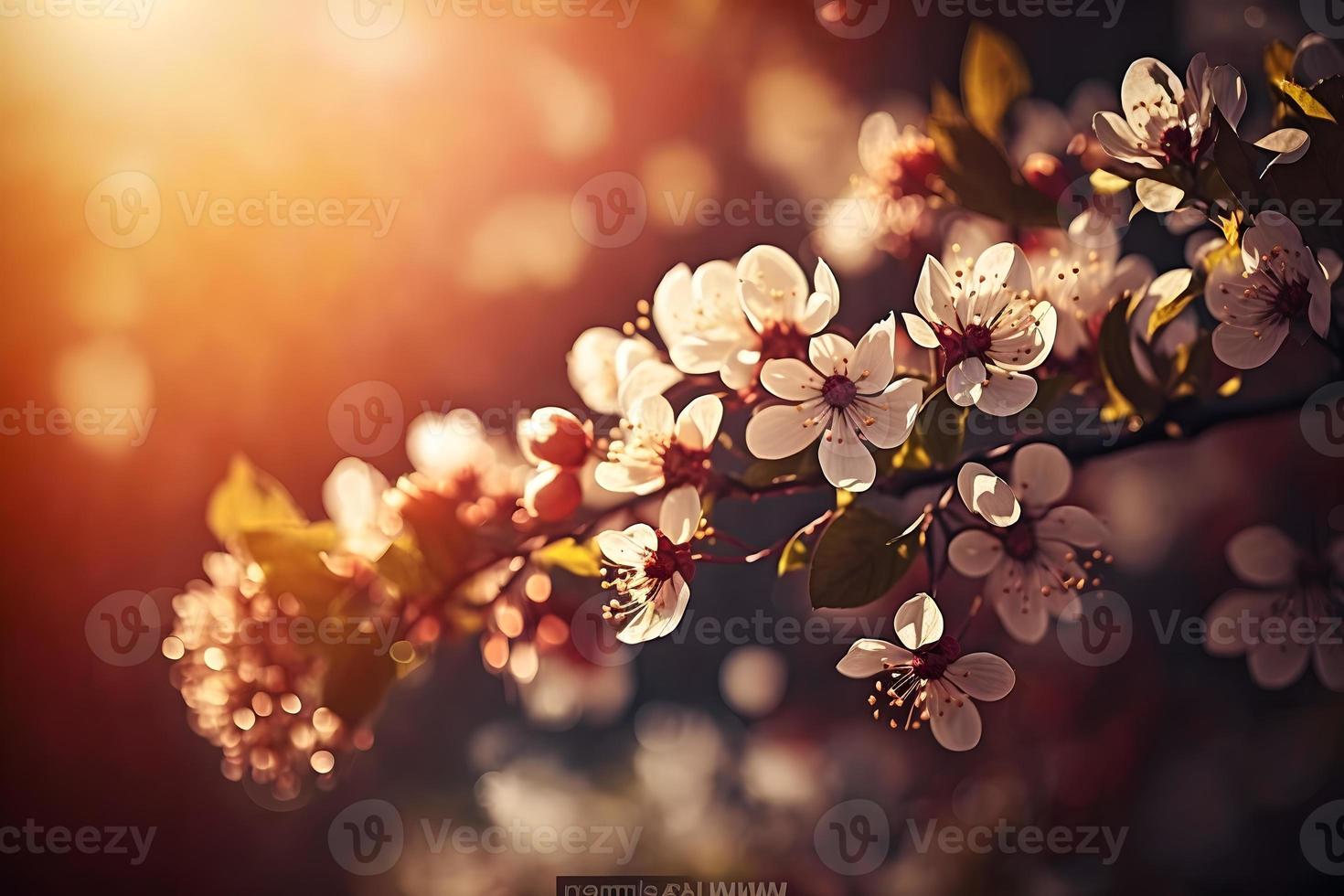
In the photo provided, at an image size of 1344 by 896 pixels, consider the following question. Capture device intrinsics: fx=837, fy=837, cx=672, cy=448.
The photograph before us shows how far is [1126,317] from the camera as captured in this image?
0.57 meters

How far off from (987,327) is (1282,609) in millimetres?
446

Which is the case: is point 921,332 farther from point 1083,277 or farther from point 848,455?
point 1083,277

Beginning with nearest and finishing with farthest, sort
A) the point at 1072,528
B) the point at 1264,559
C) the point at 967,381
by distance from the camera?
1. the point at 967,381
2. the point at 1072,528
3. the point at 1264,559

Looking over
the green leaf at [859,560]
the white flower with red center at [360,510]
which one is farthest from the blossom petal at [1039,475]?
the white flower with red center at [360,510]

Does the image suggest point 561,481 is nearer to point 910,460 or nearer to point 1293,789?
point 910,460

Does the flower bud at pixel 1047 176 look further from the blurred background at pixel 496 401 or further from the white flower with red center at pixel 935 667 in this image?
the white flower with red center at pixel 935 667

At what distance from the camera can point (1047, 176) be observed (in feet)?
2.03

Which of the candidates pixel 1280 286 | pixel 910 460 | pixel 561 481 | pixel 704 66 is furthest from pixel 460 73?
pixel 1280 286

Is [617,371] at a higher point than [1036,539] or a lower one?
higher

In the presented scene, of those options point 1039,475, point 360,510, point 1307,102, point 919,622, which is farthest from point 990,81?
point 360,510

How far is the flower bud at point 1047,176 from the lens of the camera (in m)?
0.62

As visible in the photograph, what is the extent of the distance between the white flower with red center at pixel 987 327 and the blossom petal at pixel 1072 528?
0.15 m

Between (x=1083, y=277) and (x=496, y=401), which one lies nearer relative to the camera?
(x=1083, y=277)

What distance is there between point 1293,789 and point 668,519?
2.00ft
